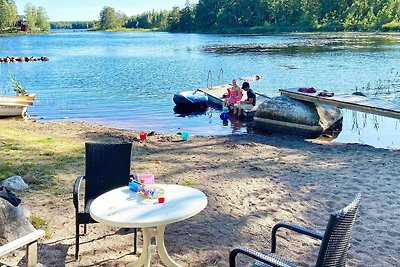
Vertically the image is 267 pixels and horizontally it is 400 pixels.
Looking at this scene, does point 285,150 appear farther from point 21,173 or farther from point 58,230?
point 58,230

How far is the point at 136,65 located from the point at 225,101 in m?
23.0

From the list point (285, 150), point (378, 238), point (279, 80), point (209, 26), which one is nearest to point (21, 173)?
point (378, 238)

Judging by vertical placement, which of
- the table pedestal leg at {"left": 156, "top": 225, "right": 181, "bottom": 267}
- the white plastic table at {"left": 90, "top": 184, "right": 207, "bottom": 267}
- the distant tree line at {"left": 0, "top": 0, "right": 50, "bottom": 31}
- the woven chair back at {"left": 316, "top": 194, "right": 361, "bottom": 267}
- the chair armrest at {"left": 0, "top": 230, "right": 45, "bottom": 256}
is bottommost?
the table pedestal leg at {"left": 156, "top": 225, "right": 181, "bottom": 267}

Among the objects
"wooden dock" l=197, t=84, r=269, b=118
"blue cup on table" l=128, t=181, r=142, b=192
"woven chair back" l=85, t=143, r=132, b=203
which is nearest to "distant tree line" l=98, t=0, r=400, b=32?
"wooden dock" l=197, t=84, r=269, b=118

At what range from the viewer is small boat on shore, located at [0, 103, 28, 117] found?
49.7ft

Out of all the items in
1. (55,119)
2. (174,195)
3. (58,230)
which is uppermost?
(174,195)

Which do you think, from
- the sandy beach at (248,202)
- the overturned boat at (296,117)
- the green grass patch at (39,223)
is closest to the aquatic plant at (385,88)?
the overturned boat at (296,117)

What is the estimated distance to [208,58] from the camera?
42.0m

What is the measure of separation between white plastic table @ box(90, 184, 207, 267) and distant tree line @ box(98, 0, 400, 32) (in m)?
78.3

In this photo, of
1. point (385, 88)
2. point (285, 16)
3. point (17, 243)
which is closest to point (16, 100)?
point (17, 243)

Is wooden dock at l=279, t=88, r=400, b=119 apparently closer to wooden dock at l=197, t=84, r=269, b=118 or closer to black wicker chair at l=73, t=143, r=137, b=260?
wooden dock at l=197, t=84, r=269, b=118

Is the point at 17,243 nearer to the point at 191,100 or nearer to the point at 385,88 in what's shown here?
the point at 191,100

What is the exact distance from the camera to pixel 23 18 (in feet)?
407

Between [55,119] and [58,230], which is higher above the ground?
[58,230]
